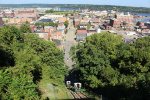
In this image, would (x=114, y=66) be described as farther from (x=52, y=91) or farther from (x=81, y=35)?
(x=81, y=35)

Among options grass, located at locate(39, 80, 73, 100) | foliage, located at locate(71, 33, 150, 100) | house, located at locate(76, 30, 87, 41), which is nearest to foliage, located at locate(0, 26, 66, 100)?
grass, located at locate(39, 80, 73, 100)

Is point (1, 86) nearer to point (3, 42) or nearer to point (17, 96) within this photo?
point (17, 96)

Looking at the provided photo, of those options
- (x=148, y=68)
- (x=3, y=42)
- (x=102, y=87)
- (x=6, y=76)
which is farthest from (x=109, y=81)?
(x=6, y=76)

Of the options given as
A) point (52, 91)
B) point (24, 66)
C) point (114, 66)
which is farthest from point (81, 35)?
point (24, 66)

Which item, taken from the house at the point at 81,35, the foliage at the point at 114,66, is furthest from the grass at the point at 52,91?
the house at the point at 81,35

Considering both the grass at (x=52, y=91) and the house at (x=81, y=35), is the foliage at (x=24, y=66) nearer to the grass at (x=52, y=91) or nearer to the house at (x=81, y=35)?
the grass at (x=52, y=91)

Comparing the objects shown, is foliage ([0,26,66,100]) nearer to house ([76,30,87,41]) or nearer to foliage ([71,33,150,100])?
foliage ([71,33,150,100])

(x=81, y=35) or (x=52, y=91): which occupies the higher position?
(x=52, y=91)
